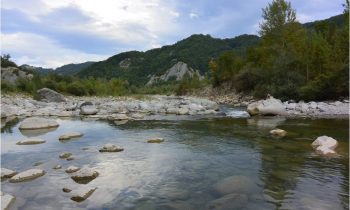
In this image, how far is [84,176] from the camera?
27.3ft

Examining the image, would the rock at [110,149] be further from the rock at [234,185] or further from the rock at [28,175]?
the rock at [234,185]

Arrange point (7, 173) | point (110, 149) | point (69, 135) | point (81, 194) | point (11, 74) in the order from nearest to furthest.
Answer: point (81, 194) → point (7, 173) → point (110, 149) → point (69, 135) → point (11, 74)

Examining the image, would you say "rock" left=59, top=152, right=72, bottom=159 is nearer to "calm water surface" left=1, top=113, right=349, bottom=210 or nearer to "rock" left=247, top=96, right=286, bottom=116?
"calm water surface" left=1, top=113, right=349, bottom=210

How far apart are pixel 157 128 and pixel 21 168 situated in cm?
870

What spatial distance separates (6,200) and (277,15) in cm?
4531

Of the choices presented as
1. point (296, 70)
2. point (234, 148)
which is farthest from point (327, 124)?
point (296, 70)

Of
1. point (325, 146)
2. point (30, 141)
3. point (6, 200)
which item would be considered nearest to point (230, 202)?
point (6, 200)

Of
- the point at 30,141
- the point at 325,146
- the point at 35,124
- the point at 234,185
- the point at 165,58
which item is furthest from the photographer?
the point at 165,58

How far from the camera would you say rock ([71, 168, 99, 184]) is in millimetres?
8137

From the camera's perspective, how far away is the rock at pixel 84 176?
320 inches

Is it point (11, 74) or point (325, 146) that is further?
point (11, 74)

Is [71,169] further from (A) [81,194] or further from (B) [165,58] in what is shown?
(B) [165,58]

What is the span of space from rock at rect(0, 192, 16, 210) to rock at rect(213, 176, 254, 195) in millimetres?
4138

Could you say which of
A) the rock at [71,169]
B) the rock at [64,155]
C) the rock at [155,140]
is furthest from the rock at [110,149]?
the rock at [71,169]
